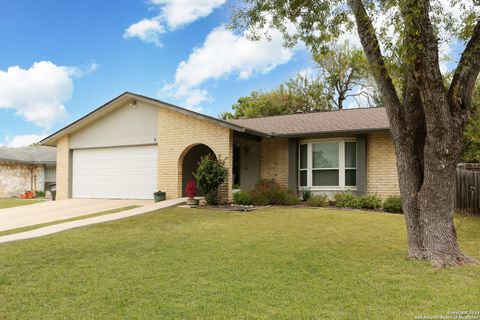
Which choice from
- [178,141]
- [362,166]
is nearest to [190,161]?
[178,141]

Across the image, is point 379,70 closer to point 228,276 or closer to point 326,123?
point 228,276

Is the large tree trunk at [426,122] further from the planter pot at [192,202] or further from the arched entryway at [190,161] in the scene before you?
the arched entryway at [190,161]

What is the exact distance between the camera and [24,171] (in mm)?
26328

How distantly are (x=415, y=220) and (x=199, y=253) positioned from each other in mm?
3599

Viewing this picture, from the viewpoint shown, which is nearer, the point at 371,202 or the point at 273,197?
the point at 371,202

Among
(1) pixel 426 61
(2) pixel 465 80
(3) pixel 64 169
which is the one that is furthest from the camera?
(3) pixel 64 169

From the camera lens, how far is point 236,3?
851cm

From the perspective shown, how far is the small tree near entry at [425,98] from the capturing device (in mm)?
5316

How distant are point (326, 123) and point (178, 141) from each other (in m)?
6.19

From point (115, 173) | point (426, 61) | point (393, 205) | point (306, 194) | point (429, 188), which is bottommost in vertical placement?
point (393, 205)

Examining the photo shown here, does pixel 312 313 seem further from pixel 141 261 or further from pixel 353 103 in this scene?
pixel 353 103

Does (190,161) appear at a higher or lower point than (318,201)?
higher

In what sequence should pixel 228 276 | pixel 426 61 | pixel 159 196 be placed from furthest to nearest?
pixel 159 196
pixel 426 61
pixel 228 276

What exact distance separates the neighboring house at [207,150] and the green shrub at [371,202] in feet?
3.69
